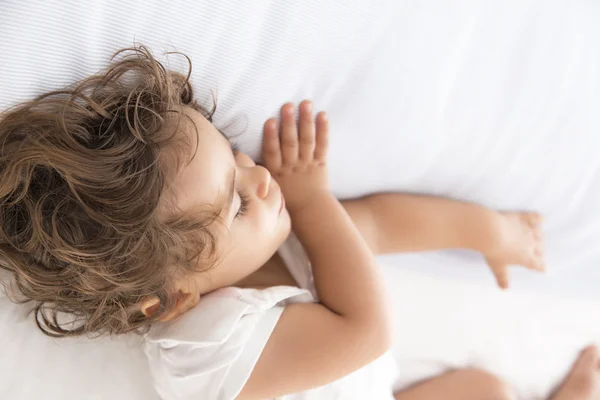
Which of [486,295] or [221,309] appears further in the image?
[486,295]

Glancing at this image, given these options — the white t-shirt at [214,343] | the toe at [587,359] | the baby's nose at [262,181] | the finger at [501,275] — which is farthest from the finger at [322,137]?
the toe at [587,359]

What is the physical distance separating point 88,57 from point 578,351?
1.10 meters

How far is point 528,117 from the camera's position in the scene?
99 cm

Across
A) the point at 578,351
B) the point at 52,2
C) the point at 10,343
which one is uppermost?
the point at 52,2

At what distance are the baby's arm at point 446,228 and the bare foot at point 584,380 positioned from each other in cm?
23

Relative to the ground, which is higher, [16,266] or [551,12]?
[551,12]

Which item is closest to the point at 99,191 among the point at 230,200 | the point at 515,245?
the point at 230,200

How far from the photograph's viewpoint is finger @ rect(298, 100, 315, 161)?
91cm

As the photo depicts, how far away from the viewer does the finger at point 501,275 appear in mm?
1158

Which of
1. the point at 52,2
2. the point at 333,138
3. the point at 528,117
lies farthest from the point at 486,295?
the point at 52,2

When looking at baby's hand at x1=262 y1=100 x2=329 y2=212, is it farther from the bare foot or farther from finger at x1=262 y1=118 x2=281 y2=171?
the bare foot

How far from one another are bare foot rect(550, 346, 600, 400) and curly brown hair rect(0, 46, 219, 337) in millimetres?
850

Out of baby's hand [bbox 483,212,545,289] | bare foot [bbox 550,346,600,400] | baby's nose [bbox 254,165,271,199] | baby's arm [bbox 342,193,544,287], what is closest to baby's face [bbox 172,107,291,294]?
baby's nose [bbox 254,165,271,199]

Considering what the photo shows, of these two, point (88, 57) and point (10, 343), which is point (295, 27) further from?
point (10, 343)
